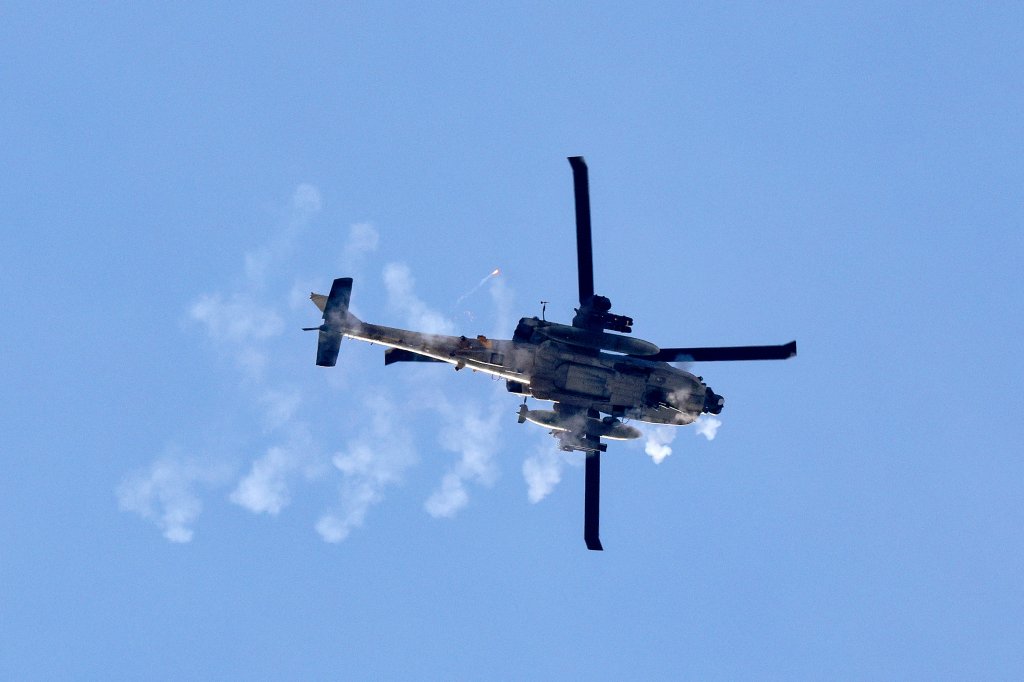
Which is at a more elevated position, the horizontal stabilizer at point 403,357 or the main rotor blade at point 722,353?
the main rotor blade at point 722,353

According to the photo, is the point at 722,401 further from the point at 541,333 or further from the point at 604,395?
the point at 541,333

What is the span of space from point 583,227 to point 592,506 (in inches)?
515

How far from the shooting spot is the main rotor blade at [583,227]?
36.1 metres

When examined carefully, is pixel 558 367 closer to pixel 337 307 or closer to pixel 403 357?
pixel 403 357

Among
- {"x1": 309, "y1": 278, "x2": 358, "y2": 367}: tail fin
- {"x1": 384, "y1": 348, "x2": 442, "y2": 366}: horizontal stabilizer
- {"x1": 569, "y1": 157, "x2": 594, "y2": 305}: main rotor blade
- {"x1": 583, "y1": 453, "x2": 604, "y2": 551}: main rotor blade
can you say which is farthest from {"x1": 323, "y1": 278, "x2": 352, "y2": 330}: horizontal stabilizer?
{"x1": 583, "y1": 453, "x2": 604, "y2": 551}: main rotor blade

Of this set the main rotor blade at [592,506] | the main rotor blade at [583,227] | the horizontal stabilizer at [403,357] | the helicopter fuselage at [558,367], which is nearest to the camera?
the main rotor blade at [583,227]

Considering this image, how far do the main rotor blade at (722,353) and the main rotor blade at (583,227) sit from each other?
4.70 meters

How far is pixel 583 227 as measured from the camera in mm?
36938

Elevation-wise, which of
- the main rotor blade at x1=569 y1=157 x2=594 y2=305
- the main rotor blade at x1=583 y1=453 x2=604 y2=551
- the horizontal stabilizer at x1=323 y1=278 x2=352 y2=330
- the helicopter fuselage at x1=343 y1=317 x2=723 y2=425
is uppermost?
the main rotor blade at x1=569 y1=157 x2=594 y2=305

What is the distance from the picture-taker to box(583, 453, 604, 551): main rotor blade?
42.1 metres

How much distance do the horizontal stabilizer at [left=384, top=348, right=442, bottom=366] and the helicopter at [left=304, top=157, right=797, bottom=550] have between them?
4 cm

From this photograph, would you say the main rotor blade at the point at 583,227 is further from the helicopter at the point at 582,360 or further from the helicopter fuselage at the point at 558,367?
the helicopter fuselage at the point at 558,367

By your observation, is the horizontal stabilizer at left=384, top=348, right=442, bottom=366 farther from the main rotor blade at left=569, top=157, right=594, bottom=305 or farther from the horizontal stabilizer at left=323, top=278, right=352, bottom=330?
the main rotor blade at left=569, top=157, right=594, bottom=305

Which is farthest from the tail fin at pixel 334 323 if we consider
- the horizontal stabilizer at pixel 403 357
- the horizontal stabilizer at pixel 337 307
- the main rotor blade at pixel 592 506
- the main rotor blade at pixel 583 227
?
the main rotor blade at pixel 592 506
